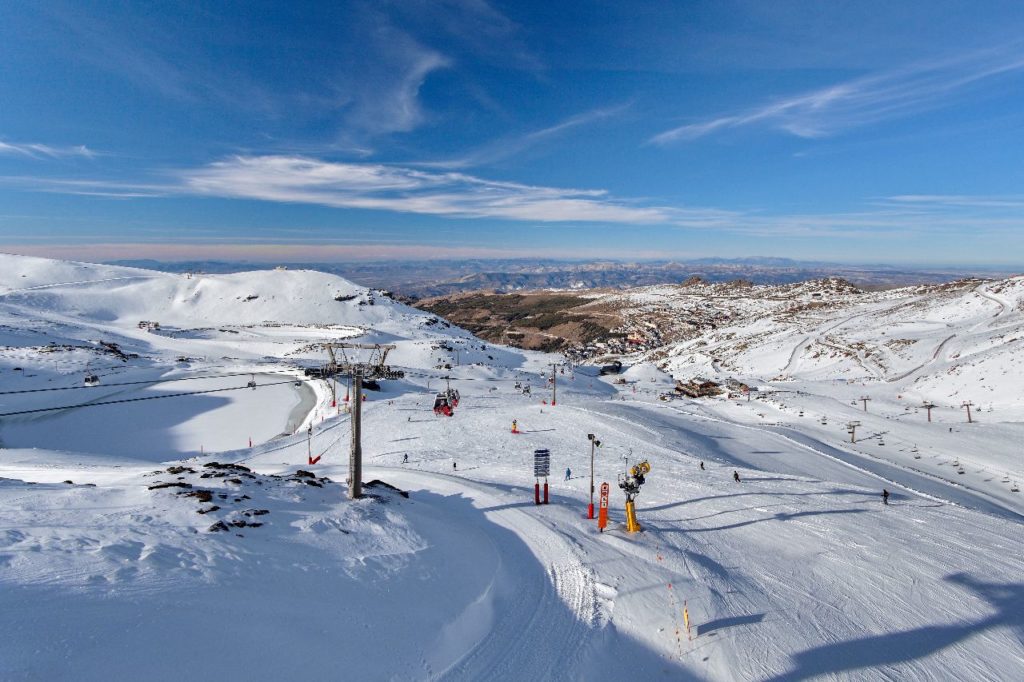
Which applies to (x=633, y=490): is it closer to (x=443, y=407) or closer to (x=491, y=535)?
(x=491, y=535)

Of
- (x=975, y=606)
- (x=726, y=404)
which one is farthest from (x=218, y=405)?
(x=726, y=404)

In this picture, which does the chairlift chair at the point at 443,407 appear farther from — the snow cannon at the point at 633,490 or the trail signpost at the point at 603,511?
the snow cannon at the point at 633,490

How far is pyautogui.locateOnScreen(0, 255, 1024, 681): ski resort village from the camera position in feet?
27.1

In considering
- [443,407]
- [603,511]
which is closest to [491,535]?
[603,511]

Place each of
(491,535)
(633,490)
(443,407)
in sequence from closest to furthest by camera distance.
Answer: (491,535) → (633,490) → (443,407)

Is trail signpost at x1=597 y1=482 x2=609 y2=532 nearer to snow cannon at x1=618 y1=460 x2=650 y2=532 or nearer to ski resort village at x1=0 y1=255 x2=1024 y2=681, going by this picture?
ski resort village at x1=0 y1=255 x2=1024 y2=681

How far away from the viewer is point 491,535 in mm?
15180

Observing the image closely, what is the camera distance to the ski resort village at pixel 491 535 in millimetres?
8250

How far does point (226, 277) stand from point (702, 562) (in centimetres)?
14212

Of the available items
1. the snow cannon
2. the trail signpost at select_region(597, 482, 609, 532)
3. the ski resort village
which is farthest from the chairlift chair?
the snow cannon

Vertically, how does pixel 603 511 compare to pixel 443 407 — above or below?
above

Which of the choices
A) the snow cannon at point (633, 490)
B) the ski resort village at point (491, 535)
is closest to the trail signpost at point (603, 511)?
the ski resort village at point (491, 535)

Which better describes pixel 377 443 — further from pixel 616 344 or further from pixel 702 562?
pixel 616 344

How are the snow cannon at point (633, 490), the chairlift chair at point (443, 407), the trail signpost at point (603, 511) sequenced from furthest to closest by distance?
the chairlift chair at point (443, 407) → the trail signpost at point (603, 511) → the snow cannon at point (633, 490)
